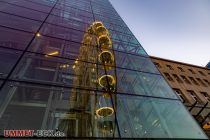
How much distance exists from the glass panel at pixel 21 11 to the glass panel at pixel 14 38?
1738 millimetres

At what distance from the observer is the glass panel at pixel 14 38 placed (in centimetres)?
642

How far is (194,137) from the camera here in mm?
4848

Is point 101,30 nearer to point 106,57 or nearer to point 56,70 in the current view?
point 106,57

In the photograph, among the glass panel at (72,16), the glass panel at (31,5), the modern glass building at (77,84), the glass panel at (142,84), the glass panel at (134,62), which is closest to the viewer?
the modern glass building at (77,84)

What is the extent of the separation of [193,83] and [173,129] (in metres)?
21.5

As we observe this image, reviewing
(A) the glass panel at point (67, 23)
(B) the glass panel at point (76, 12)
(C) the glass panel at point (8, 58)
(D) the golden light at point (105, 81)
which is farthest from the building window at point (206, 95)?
(C) the glass panel at point (8, 58)

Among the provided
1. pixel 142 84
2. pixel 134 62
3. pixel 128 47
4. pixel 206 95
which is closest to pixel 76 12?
pixel 128 47

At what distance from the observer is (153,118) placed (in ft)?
18.9

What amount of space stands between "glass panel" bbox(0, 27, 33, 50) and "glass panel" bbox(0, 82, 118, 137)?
165cm

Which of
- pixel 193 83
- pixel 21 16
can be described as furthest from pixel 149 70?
pixel 193 83

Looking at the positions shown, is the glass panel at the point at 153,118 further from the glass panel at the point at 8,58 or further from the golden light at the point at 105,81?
the glass panel at the point at 8,58

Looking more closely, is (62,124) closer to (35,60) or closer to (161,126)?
(35,60)

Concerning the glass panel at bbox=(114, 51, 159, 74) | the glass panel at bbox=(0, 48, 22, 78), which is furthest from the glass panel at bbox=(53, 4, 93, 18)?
the glass panel at bbox=(0, 48, 22, 78)

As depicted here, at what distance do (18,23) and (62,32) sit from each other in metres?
1.92
